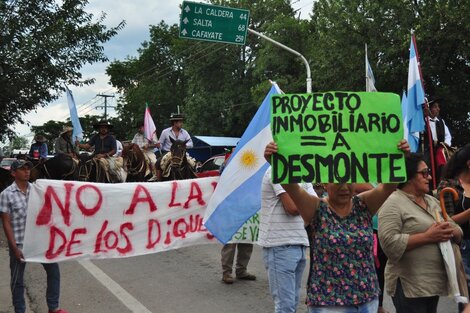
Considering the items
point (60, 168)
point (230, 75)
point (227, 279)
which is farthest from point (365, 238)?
point (230, 75)

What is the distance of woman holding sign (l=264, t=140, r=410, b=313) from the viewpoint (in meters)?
3.41

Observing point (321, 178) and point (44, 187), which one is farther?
point (44, 187)

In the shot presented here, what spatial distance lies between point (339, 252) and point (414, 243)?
0.71 metres

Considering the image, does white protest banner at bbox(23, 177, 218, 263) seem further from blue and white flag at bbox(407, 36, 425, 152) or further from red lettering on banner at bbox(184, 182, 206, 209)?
blue and white flag at bbox(407, 36, 425, 152)

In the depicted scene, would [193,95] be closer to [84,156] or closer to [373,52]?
[373,52]

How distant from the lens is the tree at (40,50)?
35.9 feet

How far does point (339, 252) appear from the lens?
342 centimetres

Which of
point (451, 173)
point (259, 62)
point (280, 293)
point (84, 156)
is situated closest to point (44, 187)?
point (280, 293)

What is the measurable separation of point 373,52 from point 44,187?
2049cm

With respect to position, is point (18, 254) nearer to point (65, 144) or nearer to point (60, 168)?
point (60, 168)

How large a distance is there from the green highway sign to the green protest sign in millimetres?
8877

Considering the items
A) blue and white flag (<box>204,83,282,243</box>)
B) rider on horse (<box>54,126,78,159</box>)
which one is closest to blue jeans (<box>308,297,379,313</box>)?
blue and white flag (<box>204,83,282,243</box>)

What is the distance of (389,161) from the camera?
3506mm

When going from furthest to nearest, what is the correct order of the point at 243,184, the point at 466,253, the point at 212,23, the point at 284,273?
1. the point at 212,23
2. the point at 243,184
3. the point at 466,253
4. the point at 284,273
